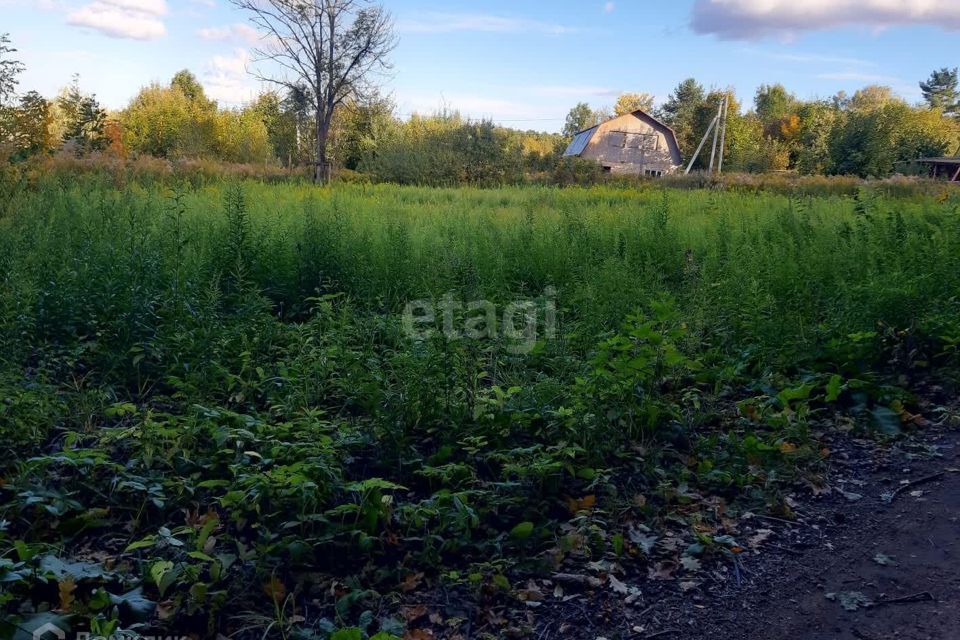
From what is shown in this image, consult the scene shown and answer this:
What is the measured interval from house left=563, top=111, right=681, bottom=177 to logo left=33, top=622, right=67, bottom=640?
155 feet

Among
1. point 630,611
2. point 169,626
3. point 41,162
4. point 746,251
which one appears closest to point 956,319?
point 746,251

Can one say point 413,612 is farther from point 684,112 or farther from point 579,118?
point 579,118

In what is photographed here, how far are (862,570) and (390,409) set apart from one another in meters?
2.56

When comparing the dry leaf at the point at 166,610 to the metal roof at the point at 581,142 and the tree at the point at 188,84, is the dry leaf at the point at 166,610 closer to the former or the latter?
the metal roof at the point at 581,142

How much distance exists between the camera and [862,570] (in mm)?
3143

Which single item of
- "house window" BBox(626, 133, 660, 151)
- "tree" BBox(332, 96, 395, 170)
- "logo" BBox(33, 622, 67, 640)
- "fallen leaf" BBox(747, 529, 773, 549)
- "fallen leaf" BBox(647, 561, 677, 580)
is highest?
"house window" BBox(626, 133, 660, 151)

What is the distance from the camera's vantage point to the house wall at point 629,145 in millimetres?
47844

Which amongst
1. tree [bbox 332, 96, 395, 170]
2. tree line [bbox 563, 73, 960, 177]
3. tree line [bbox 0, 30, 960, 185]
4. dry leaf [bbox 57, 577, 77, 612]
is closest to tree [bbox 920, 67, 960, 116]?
tree line [bbox 563, 73, 960, 177]

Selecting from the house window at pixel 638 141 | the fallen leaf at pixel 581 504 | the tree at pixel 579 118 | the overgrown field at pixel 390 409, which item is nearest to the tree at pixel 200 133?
the house window at pixel 638 141

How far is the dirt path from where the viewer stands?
9.07 feet

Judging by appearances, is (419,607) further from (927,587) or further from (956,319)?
(956,319)

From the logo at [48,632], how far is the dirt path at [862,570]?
7.53 feet

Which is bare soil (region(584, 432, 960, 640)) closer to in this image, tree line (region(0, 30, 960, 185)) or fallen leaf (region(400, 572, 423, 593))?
fallen leaf (region(400, 572, 423, 593))

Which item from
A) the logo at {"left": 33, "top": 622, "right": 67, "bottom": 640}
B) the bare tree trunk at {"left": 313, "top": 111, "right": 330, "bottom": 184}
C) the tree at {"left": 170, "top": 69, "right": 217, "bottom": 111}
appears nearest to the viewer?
the logo at {"left": 33, "top": 622, "right": 67, "bottom": 640}
